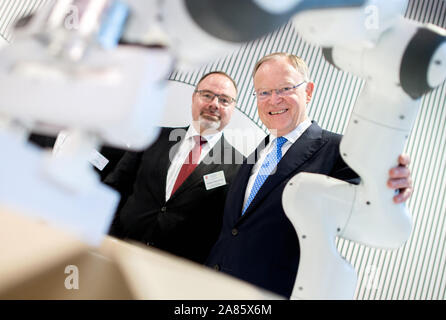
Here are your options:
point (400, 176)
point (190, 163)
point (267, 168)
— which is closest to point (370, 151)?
point (400, 176)

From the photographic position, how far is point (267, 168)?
4.89ft

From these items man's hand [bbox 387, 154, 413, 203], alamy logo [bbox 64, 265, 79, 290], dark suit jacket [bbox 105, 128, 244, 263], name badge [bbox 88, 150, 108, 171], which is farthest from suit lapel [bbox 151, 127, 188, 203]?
alamy logo [bbox 64, 265, 79, 290]

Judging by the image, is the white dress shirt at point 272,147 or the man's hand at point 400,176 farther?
the white dress shirt at point 272,147

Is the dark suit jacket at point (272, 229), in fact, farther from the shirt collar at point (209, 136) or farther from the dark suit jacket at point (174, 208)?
the shirt collar at point (209, 136)

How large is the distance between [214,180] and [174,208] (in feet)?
0.76

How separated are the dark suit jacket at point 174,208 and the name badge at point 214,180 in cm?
2

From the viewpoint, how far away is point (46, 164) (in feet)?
1.53

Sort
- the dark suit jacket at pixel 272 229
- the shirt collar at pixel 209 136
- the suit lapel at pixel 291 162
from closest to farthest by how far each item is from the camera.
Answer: the dark suit jacket at pixel 272 229
the suit lapel at pixel 291 162
the shirt collar at pixel 209 136

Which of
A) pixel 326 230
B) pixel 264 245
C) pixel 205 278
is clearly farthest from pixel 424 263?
pixel 205 278

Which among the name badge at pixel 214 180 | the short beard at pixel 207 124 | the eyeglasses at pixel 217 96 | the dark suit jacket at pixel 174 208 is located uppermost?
the eyeglasses at pixel 217 96

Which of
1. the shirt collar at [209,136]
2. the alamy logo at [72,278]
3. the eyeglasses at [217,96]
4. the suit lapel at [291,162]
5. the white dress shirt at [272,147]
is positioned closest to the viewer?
the alamy logo at [72,278]

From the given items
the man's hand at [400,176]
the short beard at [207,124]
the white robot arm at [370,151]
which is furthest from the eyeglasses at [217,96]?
the man's hand at [400,176]

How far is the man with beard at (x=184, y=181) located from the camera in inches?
68.8

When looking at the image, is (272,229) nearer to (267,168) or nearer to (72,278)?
(267,168)
